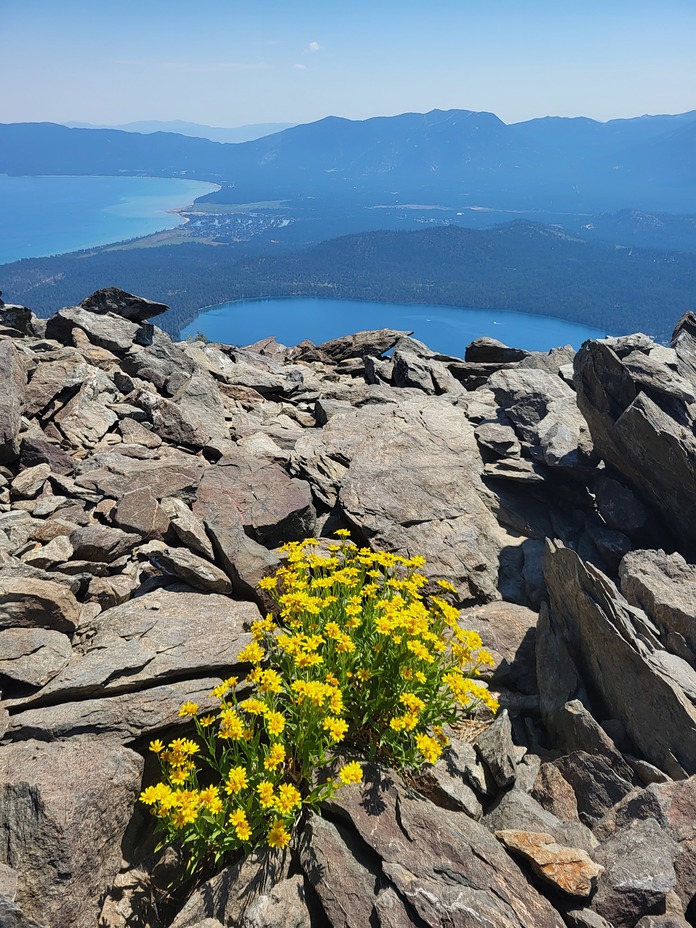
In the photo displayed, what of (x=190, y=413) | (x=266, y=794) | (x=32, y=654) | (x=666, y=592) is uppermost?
(x=190, y=413)

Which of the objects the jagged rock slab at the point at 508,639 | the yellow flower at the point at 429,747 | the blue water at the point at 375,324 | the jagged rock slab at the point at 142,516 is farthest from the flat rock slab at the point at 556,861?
the blue water at the point at 375,324

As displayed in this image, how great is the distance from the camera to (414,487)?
11.4m

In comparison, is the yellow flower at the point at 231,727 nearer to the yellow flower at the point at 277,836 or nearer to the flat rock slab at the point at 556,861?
the yellow flower at the point at 277,836

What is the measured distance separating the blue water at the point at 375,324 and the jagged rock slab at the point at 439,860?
334 ft

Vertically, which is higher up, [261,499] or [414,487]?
[261,499]

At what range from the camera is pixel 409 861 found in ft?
15.1

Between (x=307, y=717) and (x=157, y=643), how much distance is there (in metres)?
2.31

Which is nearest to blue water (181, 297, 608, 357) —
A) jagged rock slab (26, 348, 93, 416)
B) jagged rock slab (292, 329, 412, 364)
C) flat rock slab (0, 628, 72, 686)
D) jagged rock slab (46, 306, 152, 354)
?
jagged rock slab (292, 329, 412, 364)

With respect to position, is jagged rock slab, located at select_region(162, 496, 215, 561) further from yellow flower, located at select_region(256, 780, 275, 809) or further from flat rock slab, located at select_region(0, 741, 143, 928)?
yellow flower, located at select_region(256, 780, 275, 809)

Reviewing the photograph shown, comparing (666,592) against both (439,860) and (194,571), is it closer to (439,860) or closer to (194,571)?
(439,860)

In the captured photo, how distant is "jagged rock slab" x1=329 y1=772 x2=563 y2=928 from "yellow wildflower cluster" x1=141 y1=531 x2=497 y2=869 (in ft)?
1.10

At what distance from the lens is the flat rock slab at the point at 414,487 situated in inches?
395

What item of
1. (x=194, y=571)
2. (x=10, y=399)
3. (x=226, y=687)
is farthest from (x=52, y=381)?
→ (x=226, y=687)

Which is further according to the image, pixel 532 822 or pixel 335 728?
pixel 532 822
